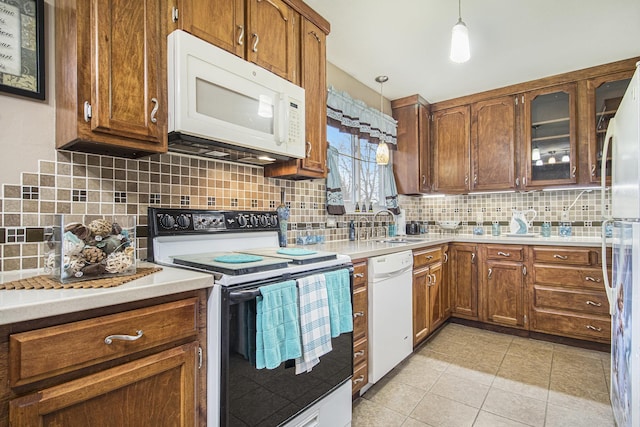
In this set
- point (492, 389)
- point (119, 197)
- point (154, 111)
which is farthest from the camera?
point (492, 389)

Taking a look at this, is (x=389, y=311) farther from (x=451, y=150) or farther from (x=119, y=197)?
(x=451, y=150)

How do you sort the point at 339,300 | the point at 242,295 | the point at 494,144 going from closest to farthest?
the point at 242,295 < the point at 339,300 < the point at 494,144

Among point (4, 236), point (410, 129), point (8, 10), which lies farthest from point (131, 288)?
point (410, 129)

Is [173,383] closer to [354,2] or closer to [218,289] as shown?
[218,289]

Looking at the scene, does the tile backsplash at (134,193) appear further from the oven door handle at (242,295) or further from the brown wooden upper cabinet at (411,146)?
the brown wooden upper cabinet at (411,146)

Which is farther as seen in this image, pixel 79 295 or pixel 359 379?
pixel 359 379

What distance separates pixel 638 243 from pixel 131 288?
1.74 metres

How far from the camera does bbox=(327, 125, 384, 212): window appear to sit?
2961 mm

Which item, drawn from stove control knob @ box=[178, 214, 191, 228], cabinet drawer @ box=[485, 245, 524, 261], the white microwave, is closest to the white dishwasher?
the white microwave

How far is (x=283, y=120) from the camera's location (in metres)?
1.79

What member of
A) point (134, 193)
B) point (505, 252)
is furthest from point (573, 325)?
point (134, 193)

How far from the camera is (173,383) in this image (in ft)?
3.50

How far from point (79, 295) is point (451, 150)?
3.74 metres

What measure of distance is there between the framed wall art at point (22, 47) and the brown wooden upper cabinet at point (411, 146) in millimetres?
3169
